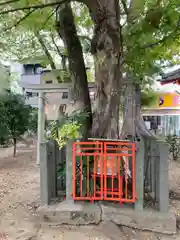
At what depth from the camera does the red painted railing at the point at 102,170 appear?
12.1 feet

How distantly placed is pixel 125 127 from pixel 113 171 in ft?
13.0

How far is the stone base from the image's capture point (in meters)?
3.47

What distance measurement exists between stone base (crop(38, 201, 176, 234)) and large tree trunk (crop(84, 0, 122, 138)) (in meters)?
1.11

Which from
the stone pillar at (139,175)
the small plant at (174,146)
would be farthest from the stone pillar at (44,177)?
the small plant at (174,146)

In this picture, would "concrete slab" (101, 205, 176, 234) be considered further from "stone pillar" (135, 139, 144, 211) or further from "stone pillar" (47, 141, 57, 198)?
"stone pillar" (47, 141, 57, 198)

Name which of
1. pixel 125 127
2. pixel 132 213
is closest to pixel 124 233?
pixel 132 213

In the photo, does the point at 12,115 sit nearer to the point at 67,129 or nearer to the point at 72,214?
the point at 67,129

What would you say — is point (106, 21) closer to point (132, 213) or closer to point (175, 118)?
Result: point (132, 213)

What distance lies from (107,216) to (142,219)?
49cm

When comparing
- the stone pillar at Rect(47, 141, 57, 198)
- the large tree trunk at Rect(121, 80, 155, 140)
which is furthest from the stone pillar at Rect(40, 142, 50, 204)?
the large tree trunk at Rect(121, 80, 155, 140)

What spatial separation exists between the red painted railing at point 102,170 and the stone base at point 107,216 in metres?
0.14

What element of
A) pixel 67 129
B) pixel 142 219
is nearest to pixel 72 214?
pixel 142 219

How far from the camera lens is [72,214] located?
364 cm

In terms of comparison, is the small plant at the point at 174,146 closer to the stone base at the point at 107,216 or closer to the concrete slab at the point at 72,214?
the stone base at the point at 107,216
